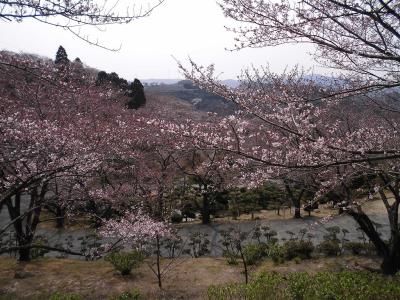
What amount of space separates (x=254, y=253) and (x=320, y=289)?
710 cm

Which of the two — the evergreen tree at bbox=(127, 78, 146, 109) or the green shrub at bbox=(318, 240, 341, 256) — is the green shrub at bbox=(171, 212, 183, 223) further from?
the evergreen tree at bbox=(127, 78, 146, 109)

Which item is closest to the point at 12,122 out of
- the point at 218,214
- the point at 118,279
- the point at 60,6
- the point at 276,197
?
the point at 118,279

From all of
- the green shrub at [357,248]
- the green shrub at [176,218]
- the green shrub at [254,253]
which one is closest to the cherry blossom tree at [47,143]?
the green shrub at [176,218]

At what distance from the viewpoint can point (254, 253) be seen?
14.2 m

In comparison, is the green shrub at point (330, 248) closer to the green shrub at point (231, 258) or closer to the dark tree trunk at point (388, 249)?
the dark tree trunk at point (388, 249)

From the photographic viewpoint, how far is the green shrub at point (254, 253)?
14.0 meters

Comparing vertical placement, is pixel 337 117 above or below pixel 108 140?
A: above

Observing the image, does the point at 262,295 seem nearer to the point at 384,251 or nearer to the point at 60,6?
the point at 384,251

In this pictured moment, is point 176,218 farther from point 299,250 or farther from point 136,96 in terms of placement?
point 136,96

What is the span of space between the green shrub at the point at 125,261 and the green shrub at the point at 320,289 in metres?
5.24

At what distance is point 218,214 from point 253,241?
579 centimetres

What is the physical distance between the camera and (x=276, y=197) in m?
25.6

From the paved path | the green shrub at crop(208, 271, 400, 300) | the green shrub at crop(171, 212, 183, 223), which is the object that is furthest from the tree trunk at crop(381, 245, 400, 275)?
the green shrub at crop(171, 212, 183, 223)

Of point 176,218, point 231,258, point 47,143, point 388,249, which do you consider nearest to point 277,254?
point 231,258
